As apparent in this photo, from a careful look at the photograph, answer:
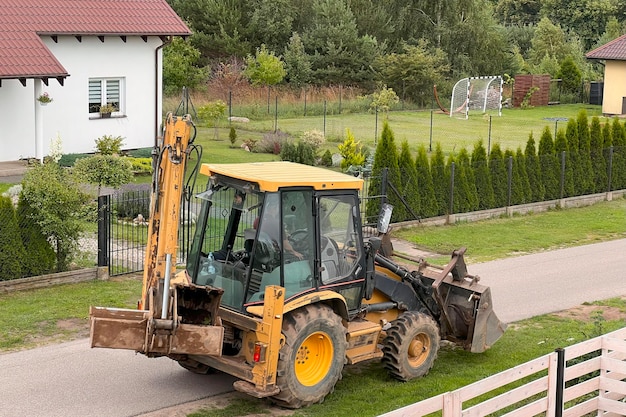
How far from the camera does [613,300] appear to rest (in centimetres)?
1731

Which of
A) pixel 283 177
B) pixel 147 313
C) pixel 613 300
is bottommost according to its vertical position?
pixel 613 300

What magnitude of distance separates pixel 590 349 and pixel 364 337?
103 inches

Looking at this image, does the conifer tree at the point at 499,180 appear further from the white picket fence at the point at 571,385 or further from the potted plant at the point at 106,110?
the white picket fence at the point at 571,385

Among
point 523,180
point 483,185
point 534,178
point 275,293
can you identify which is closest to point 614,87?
point 534,178

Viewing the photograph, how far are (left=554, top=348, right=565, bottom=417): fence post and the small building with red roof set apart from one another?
39.1m

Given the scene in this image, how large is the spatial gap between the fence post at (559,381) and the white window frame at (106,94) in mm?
20356

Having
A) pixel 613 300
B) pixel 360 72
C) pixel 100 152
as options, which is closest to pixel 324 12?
pixel 360 72

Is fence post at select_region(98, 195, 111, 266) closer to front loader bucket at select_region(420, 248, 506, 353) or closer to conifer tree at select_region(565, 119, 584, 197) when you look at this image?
front loader bucket at select_region(420, 248, 506, 353)

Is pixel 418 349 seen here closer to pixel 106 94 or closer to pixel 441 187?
pixel 441 187

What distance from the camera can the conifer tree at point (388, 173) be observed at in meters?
22.1

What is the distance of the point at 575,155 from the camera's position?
2661 centimetres

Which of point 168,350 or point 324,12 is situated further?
point 324,12

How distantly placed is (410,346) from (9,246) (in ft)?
22.7

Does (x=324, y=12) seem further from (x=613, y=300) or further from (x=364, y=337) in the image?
(x=364, y=337)
